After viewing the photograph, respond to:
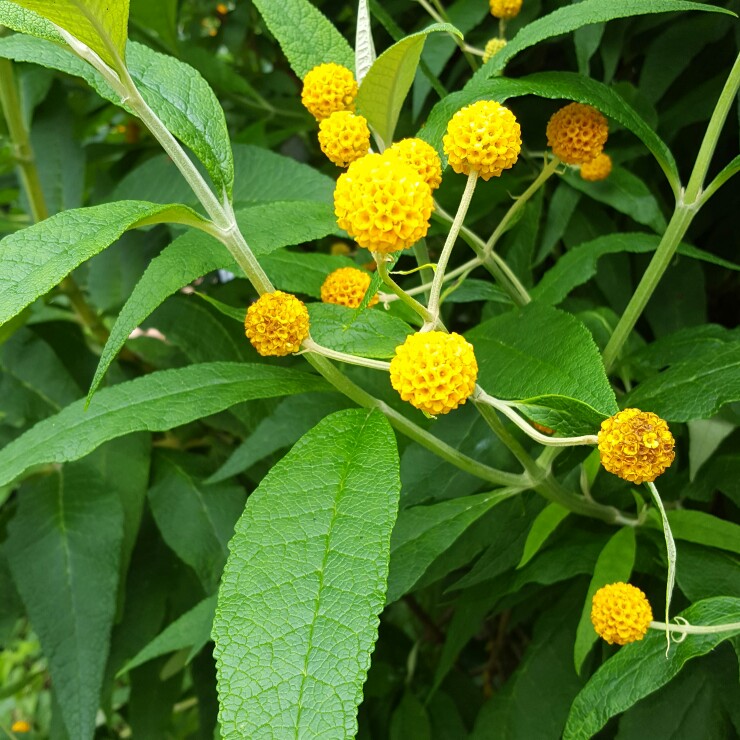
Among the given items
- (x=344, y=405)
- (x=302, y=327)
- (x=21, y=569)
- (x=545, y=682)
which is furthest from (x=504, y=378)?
(x=21, y=569)

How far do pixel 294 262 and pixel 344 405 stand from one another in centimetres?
19

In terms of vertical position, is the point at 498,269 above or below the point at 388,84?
below

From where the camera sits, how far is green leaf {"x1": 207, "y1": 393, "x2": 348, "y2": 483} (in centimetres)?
87

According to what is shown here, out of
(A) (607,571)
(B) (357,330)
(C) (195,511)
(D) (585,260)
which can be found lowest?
(C) (195,511)

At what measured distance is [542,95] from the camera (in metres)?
0.63

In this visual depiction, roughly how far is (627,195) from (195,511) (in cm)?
68

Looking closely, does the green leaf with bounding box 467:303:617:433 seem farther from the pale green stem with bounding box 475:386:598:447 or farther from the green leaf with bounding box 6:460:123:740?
the green leaf with bounding box 6:460:123:740

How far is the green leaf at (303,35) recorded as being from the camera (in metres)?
0.70

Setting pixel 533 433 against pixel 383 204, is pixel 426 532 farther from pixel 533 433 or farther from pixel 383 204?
pixel 383 204

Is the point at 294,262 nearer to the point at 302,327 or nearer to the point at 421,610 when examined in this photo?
the point at 302,327

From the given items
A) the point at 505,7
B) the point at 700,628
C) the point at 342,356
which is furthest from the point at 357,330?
the point at 505,7

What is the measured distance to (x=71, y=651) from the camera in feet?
3.01

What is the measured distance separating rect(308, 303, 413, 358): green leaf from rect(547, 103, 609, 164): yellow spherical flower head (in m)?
0.23

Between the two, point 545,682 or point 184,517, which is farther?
point 184,517
